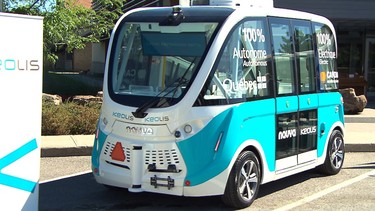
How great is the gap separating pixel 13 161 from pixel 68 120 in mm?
6111

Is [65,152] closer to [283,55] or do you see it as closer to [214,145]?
[214,145]

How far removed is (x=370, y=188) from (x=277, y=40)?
8.46ft

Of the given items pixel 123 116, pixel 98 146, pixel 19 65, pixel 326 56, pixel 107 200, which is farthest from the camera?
pixel 326 56

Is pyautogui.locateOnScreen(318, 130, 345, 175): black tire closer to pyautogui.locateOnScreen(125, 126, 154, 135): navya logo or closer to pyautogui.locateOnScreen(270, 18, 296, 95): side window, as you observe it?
pyautogui.locateOnScreen(270, 18, 296, 95): side window

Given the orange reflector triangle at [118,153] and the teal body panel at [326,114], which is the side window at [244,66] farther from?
the teal body panel at [326,114]

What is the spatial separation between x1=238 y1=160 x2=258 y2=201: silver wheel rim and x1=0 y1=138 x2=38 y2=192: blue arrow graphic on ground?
2.36 m

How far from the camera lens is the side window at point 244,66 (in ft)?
18.9

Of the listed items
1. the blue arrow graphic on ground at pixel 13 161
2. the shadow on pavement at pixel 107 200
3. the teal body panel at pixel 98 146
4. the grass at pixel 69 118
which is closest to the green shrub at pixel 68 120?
the grass at pixel 69 118

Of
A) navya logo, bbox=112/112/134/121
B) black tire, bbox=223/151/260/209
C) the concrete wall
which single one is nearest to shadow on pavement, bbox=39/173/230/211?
black tire, bbox=223/151/260/209

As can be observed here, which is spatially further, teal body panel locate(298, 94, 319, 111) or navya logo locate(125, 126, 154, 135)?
teal body panel locate(298, 94, 319, 111)

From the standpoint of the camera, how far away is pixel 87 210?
19.6 ft

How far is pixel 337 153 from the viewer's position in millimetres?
7949

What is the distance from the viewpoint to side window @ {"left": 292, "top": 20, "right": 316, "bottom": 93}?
6945mm

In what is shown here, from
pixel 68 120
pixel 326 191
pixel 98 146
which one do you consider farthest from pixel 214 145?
pixel 68 120
